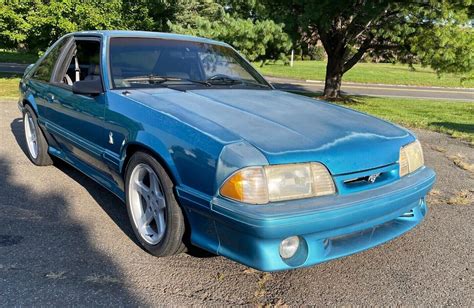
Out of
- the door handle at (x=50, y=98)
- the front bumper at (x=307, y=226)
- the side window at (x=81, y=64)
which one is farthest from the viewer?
the door handle at (x=50, y=98)

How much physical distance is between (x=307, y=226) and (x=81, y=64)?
10.3 feet

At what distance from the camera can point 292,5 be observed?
12.9 m

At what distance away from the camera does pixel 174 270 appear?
2.84 metres

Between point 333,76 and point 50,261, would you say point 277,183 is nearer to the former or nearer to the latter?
point 50,261

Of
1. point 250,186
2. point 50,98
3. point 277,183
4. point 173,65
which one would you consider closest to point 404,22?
point 173,65

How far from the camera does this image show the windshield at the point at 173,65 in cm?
361

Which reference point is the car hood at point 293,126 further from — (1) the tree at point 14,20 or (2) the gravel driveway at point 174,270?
(1) the tree at point 14,20

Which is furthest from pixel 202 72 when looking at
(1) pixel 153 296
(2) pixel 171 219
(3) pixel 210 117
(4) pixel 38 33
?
(4) pixel 38 33

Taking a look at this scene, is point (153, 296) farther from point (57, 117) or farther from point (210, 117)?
point (57, 117)

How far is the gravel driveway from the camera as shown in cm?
256

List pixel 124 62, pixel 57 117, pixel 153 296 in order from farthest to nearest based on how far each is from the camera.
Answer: pixel 57 117, pixel 124 62, pixel 153 296

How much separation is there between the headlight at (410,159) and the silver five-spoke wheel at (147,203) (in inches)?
64.1

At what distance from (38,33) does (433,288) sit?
45.8ft

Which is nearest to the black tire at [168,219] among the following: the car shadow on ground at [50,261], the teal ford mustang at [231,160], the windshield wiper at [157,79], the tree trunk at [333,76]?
the teal ford mustang at [231,160]
